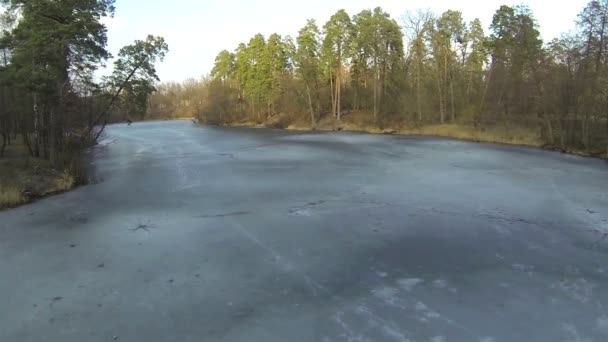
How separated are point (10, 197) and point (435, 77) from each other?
4209 cm

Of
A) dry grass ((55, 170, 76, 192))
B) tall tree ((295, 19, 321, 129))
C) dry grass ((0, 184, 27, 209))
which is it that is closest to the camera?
dry grass ((0, 184, 27, 209))

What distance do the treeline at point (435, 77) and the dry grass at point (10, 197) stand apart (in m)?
30.6

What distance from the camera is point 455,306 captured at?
698 centimetres

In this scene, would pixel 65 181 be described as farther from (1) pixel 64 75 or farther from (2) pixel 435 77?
(2) pixel 435 77

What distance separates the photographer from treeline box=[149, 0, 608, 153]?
98.3 ft

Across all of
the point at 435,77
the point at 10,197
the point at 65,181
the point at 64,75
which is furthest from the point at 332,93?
the point at 10,197

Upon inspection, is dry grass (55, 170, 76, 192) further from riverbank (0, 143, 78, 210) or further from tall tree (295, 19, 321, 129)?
tall tree (295, 19, 321, 129)

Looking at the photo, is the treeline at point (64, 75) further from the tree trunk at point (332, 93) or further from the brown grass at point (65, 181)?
the tree trunk at point (332, 93)

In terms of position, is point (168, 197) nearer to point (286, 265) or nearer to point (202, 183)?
point (202, 183)

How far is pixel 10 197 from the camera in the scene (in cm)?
1605

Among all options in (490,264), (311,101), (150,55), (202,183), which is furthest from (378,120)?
(490,264)

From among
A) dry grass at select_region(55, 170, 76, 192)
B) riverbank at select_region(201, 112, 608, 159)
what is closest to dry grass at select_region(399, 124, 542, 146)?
riverbank at select_region(201, 112, 608, 159)

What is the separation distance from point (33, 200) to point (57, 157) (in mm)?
5709

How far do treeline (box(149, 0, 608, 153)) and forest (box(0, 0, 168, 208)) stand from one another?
26293mm
